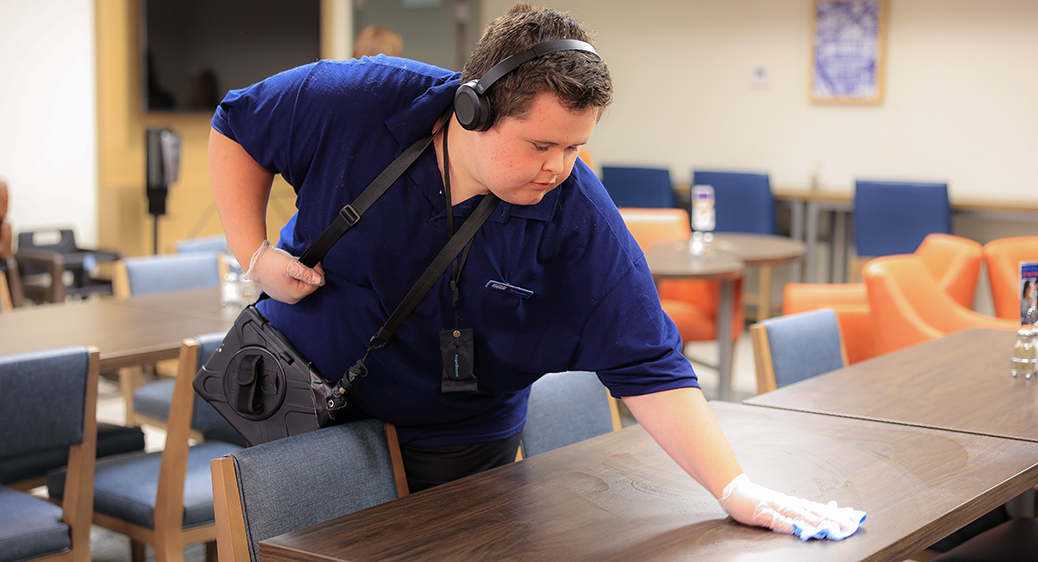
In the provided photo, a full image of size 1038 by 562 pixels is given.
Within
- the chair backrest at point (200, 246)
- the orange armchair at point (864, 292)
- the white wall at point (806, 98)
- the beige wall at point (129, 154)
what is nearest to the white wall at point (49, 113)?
the beige wall at point (129, 154)

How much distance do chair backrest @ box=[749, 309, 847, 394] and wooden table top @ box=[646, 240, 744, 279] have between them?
3.34 feet

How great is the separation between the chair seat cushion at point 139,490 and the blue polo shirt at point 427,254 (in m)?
1.00

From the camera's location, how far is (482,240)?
146cm

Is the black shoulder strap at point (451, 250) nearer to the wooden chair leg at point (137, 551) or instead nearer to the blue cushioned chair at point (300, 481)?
the blue cushioned chair at point (300, 481)

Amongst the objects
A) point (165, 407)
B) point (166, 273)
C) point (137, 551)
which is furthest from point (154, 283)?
point (137, 551)

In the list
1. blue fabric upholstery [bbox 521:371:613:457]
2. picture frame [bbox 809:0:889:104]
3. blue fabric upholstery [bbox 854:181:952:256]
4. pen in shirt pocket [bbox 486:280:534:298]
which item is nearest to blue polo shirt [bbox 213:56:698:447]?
pen in shirt pocket [bbox 486:280:534:298]

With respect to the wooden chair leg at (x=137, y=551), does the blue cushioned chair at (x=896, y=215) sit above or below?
above

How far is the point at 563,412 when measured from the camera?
210 cm

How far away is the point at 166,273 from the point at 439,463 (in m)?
2.60

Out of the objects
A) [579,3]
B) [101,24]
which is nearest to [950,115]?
[579,3]

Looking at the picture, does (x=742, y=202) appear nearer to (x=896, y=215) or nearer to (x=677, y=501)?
(x=896, y=215)

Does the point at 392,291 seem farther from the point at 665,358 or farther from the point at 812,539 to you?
the point at 812,539

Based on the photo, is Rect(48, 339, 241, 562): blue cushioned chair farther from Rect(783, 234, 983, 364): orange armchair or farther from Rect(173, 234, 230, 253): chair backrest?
Rect(783, 234, 983, 364): orange armchair

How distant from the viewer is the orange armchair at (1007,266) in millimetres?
4359
